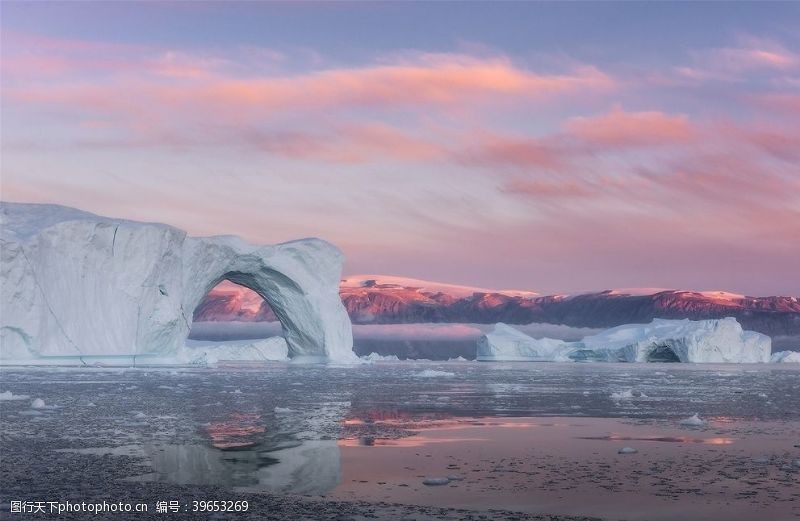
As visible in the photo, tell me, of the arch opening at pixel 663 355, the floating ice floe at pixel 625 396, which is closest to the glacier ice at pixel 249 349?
the arch opening at pixel 663 355

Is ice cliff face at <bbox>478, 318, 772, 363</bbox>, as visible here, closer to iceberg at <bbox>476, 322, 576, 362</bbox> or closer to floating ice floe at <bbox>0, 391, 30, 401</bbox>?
iceberg at <bbox>476, 322, 576, 362</bbox>

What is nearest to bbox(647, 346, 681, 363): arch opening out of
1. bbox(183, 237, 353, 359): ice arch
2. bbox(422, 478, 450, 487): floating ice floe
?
bbox(183, 237, 353, 359): ice arch

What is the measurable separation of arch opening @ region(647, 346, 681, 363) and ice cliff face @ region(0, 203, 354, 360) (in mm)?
29225

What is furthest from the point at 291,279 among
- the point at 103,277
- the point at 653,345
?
the point at 653,345

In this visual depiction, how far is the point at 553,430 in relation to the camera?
10.4 meters

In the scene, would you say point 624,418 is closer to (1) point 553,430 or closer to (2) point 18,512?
(1) point 553,430

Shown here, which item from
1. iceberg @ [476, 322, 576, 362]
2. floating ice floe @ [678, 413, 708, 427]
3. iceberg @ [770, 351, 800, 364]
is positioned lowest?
iceberg @ [770, 351, 800, 364]

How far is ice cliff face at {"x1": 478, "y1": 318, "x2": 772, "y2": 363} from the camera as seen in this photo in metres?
52.2

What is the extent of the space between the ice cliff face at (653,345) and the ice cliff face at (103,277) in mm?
26839

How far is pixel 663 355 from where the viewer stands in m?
59.8

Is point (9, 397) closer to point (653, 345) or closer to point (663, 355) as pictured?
point (653, 345)

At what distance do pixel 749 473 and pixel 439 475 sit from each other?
8.51ft

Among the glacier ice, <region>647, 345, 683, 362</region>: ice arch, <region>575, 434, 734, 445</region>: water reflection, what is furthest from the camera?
<region>647, 345, 683, 362</region>: ice arch

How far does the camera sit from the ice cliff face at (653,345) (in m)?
52.2
